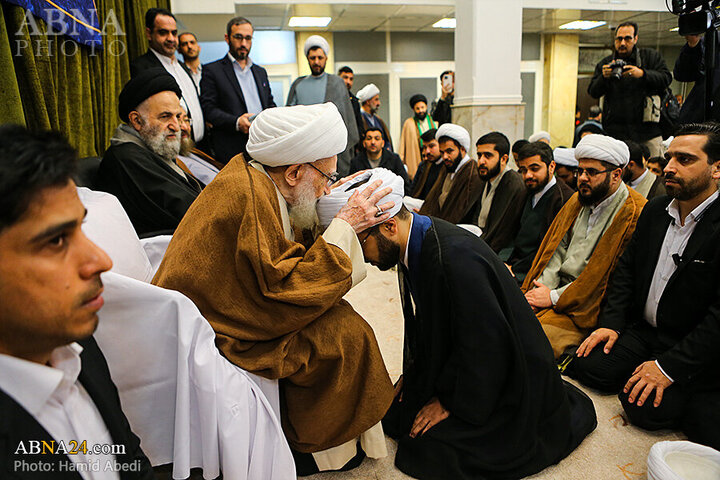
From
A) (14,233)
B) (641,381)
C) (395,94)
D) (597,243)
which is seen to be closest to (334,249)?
(14,233)

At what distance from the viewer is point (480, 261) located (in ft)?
5.38

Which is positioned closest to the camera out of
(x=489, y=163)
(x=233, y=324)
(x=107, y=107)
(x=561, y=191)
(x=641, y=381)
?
(x=233, y=324)

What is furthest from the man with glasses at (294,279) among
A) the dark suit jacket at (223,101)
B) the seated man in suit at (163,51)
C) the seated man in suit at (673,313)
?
the dark suit jacket at (223,101)

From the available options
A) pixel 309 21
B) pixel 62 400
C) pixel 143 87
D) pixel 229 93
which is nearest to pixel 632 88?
pixel 229 93

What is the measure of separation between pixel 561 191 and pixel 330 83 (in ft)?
7.90

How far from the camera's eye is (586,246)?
2.73 meters

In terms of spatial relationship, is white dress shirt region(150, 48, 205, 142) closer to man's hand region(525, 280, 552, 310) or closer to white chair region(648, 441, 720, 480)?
man's hand region(525, 280, 552, 310)

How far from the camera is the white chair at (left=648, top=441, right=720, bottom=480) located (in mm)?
1545

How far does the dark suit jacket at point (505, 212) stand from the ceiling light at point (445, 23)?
5.87 meters

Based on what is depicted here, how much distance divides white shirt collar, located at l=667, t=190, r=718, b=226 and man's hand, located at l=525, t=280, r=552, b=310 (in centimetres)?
81

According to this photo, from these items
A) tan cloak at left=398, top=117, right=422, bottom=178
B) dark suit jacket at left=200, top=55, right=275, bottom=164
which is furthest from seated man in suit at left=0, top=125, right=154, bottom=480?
tan cloak at left=398, top=117, right=422, bottom=178

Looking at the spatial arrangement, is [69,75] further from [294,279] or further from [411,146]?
[411,146]

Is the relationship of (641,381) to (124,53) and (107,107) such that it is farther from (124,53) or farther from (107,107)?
(124,53)

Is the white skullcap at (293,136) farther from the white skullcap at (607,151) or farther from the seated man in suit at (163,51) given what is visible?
the seated man in suit at (163,51)
